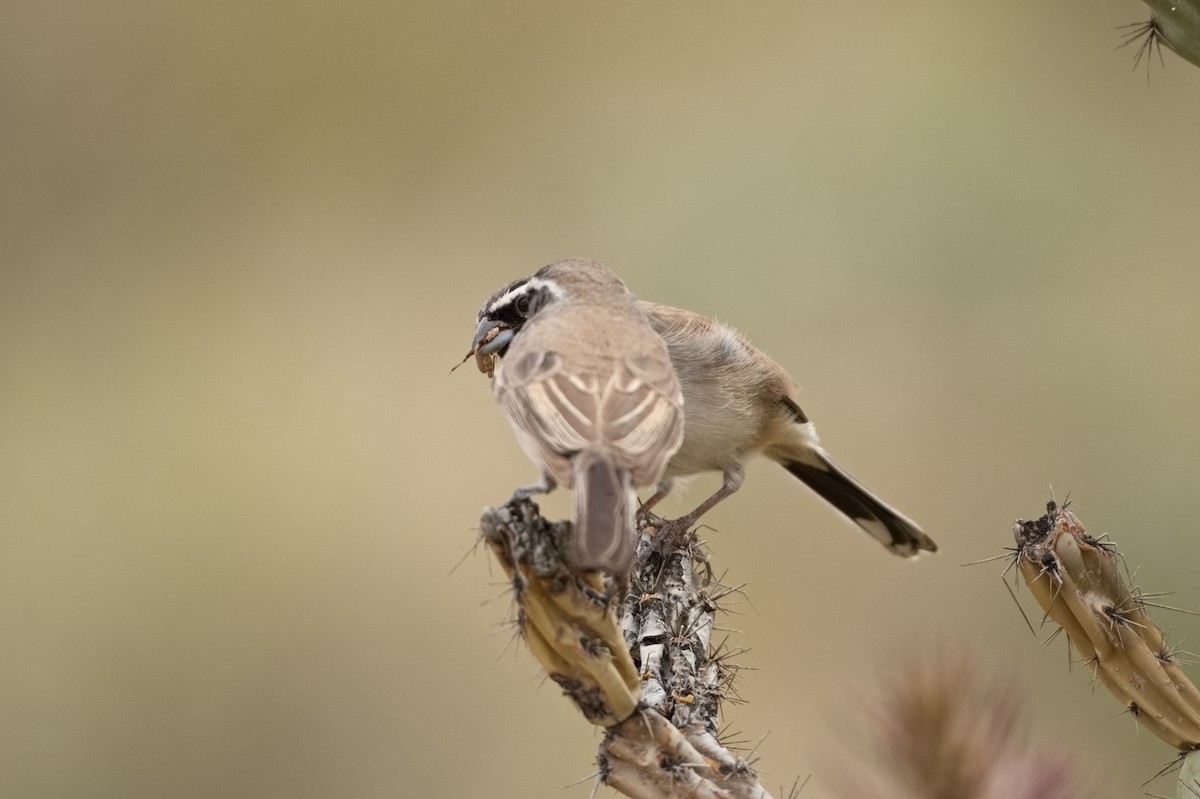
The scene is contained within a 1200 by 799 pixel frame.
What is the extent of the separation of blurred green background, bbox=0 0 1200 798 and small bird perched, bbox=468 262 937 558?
1.33m

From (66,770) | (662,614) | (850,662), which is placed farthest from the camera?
(66,770)

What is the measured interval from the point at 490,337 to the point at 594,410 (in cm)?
142

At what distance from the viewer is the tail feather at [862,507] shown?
15.8 ft

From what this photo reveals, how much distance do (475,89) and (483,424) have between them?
3636mm

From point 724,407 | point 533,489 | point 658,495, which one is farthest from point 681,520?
point 533,489

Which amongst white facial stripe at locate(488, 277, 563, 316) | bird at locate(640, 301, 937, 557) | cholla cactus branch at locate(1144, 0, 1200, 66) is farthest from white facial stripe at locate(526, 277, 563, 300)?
cholla cactus branch at locate(1144, 0, 1200, 66)

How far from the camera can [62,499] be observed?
858cm

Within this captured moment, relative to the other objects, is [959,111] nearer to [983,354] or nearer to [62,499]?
[983,354]

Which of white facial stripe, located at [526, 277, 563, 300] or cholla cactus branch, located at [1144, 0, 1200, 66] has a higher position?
white facial stripe, located at [526, 277, 563, 300]

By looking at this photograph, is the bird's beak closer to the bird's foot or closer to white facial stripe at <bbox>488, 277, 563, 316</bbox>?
white facial stripe at <bbox>488, 277, 563, 316</bbox>

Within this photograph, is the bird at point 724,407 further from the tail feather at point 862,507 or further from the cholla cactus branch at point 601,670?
the cholla cactus branch at point 601,670

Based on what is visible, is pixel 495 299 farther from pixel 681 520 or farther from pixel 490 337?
pixel 681 520

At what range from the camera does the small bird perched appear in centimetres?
374

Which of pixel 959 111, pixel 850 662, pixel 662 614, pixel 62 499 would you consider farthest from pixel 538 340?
pixel 959 111
